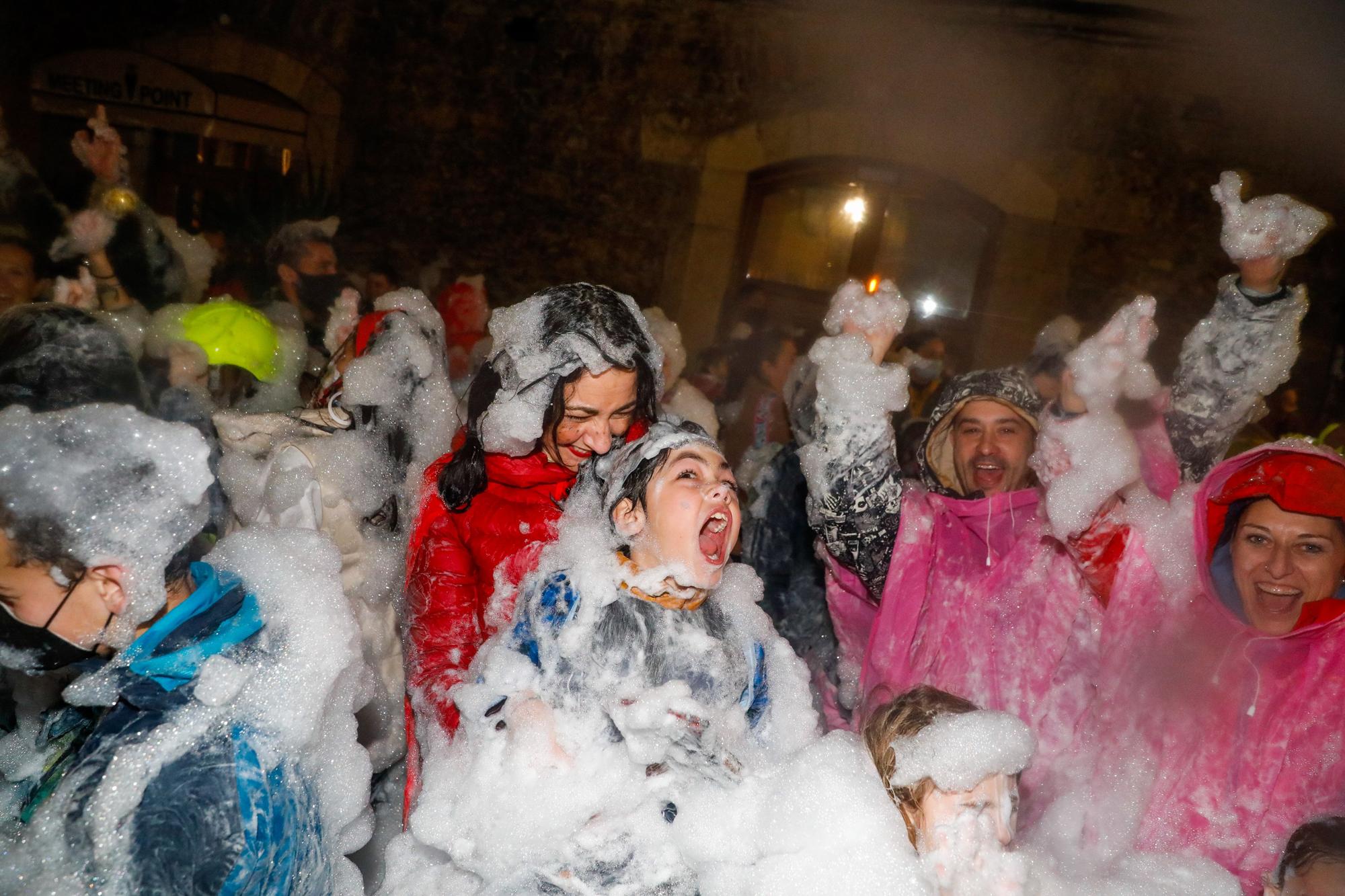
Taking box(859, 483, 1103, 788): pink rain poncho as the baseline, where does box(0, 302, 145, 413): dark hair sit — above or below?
above

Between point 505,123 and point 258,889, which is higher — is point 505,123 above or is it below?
above

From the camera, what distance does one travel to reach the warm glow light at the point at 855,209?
8.05 meters

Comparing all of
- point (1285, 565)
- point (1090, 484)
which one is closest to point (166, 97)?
point (1090, 484)

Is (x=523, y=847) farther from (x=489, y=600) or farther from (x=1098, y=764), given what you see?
(x=1098, y=764)

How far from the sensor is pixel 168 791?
51.2 inches

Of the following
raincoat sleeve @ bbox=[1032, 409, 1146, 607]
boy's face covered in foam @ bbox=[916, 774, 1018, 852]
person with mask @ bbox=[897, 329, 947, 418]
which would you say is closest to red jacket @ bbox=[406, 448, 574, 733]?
boy's face covered in foam @ bbox=[916, 774, 1018, 852]

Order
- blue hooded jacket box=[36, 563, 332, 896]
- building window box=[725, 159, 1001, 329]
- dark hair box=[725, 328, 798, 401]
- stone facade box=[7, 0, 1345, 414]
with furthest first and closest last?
building window box=[725, 159, 1001, 329]
stone facade box=[7, 0, 1345, 414]
dark hair box=[725, 328, 798, 401]
blue hooded jacket box=[36, 563, 332, 896]

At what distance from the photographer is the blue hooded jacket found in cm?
129

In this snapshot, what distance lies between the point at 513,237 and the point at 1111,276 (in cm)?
545

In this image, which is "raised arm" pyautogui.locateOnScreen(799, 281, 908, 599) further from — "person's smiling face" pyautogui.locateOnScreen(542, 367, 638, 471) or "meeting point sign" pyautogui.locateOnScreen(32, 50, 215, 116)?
"meeting point sign" pyautogui.locateOnScreen(32, 50, 215, 116)

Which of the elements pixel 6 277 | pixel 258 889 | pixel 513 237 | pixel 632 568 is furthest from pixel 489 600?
pixel 513 237

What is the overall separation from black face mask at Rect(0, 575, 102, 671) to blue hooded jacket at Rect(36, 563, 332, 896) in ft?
0.31

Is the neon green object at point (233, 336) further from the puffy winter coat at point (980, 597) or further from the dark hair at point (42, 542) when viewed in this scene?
the puffy winter coat at point (980, 597)

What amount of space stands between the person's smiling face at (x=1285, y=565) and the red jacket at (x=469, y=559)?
5.66ft
